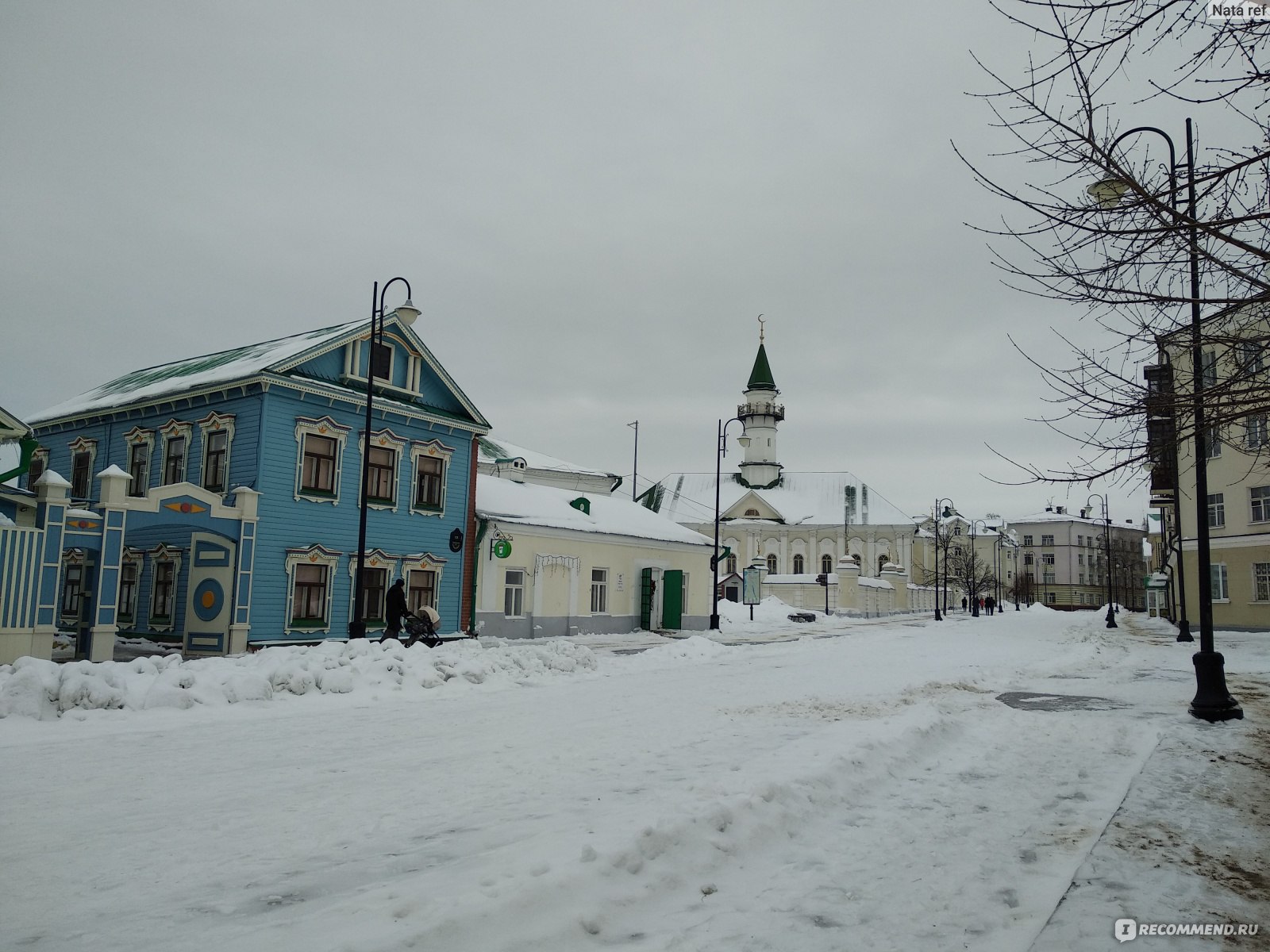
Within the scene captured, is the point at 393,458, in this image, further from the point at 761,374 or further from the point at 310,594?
the point at 761,374

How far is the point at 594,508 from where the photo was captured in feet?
115

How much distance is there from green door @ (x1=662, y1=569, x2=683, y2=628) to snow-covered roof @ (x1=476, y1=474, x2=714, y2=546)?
1.46 meters

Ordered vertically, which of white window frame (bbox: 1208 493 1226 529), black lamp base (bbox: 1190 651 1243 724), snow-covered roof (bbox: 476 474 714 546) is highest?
white window frame (bbox: 1208 493 1226 529)

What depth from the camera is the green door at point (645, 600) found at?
113 feet

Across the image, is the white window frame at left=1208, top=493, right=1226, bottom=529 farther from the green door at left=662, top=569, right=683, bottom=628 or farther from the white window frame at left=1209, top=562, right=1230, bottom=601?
the green door at left=662, top=569, right=683, bottom=628

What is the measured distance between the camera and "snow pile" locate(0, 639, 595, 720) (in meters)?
11.0

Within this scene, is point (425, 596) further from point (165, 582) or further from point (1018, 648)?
point (1018, 648)

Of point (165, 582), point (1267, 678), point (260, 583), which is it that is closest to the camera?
point (1267, 678)

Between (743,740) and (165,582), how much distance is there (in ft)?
60.9

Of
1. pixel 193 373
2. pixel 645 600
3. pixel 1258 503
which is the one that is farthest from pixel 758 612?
pixel 193 373

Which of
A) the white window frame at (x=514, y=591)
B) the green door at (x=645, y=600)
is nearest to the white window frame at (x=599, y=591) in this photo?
the green door at (x=645, y=600)

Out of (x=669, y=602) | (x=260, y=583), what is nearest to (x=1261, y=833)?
(x=260, y=583)

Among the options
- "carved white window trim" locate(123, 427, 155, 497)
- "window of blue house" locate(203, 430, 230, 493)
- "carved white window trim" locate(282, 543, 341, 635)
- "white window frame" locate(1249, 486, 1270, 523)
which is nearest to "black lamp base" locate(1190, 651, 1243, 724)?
"carved white window trim" locate(282, 543, 341, 635)

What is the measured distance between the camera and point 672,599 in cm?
3528
